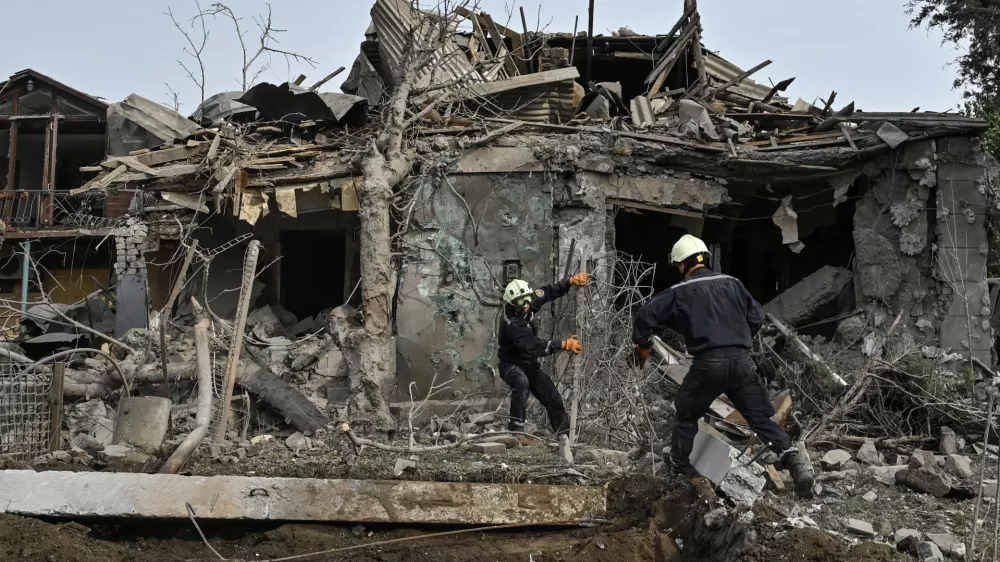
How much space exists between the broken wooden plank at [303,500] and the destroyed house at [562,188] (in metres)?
3.44

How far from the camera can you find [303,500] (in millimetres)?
4582

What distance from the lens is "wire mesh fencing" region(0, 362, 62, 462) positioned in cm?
662

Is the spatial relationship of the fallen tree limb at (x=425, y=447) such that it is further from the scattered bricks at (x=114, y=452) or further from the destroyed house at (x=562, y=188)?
the destroyed house at (x=562, y=188)

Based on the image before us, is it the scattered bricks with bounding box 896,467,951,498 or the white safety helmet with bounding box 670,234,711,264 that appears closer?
the scattered bricks with bounding box 896,467,951,498

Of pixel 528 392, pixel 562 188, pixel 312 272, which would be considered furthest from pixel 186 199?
pixel 528 392

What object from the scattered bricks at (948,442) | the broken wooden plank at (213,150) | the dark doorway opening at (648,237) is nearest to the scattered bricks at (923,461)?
the scattered bricks at (948,442)

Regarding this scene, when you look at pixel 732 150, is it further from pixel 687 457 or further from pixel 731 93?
pixel 687 457

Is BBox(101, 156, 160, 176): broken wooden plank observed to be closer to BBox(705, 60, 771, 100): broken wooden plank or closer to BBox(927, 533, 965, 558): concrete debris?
BBox(705, 60, 771, 100): broken wooden plank

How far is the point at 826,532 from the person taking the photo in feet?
11.8

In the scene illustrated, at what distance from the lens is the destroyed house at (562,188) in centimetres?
838

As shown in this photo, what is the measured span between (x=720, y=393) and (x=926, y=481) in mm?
1337

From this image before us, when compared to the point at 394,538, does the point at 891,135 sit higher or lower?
higher

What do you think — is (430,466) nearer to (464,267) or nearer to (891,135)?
(464,267)

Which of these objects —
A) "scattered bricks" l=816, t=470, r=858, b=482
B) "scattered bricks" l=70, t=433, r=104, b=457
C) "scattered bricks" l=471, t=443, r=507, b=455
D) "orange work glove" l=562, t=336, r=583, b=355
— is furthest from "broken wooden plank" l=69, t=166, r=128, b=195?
"scattered bricks" l=816, t=470, r=858, b=482
